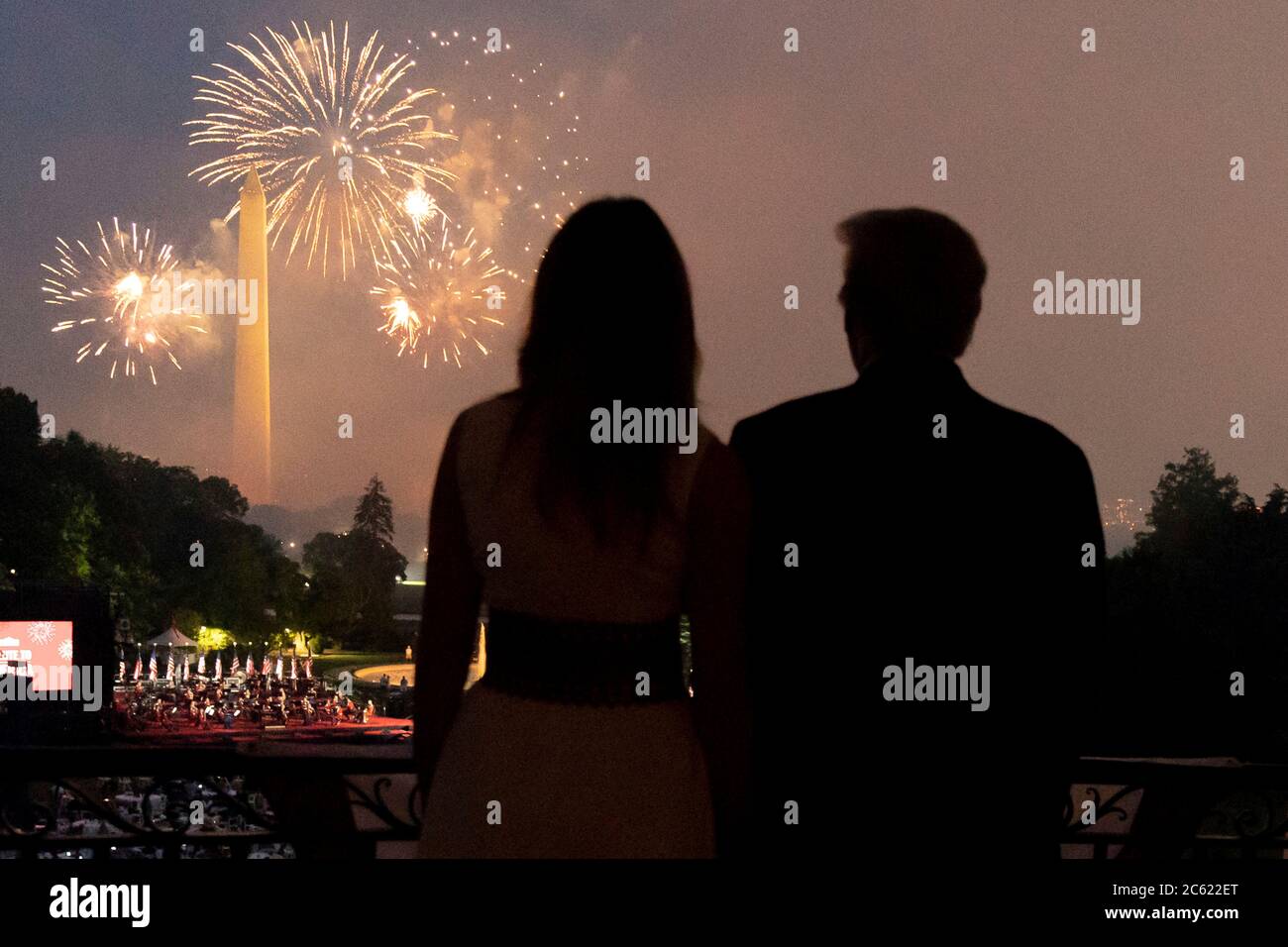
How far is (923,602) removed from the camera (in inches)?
109

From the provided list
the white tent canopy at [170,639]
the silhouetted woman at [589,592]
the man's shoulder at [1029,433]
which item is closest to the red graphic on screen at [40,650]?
the white tent canopy at [170,639]

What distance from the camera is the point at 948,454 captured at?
9.12ft

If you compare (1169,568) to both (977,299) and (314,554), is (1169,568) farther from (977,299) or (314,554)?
(314,554)

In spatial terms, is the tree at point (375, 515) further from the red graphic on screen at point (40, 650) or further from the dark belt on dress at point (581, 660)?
the dark belt on dress at point (581, 660)

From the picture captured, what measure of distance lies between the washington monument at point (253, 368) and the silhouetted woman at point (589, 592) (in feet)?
214

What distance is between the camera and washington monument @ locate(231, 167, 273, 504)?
6675 cm

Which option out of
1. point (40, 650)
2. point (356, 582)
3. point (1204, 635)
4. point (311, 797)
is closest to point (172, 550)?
point (356, 582)

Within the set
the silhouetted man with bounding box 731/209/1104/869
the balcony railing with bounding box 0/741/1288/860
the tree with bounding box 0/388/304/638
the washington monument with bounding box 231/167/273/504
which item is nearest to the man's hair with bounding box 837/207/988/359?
the silhouetted man with bounding box 731/209/1104/869

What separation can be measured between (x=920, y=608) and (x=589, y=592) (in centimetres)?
80

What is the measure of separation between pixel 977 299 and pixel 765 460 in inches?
25.3

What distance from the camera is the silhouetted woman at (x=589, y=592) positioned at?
2.42 m

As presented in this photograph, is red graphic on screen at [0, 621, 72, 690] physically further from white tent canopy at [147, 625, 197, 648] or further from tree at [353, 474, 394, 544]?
tree at [353, 474, 394, 544]

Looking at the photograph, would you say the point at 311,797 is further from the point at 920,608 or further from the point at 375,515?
the point at 375,515
